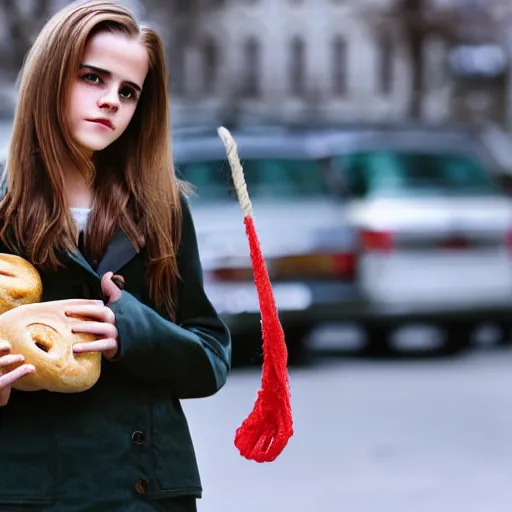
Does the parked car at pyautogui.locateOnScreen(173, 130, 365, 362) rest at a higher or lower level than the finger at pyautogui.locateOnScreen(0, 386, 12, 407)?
higher

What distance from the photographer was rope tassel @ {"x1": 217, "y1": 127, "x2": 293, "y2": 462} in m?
2.50

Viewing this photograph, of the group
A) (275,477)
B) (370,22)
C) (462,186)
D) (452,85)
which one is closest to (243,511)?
(275,477)

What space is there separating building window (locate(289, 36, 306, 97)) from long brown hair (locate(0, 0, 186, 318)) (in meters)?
56.9

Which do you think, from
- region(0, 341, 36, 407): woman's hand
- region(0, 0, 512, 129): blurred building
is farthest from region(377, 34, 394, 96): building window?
region(0, 341, 36, 407): woman's hand

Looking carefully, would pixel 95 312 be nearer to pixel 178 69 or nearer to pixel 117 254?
pixel 117 254

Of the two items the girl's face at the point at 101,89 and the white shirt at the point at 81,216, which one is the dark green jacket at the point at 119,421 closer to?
the white shirt at the point at 81,216

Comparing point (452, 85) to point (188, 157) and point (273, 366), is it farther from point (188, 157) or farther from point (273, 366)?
point (273, 366)

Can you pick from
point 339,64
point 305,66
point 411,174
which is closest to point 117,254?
point 411,174

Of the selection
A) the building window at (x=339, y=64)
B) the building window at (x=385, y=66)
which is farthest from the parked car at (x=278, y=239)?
the building window at (x=339, y=64)

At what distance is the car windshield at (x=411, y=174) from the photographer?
39.7 feet

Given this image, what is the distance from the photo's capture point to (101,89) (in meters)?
2.51

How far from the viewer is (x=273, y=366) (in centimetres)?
251

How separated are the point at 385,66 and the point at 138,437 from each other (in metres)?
58.8

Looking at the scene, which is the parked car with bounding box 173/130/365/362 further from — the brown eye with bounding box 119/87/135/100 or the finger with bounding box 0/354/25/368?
the finger with bounding box 0/354/25/368
